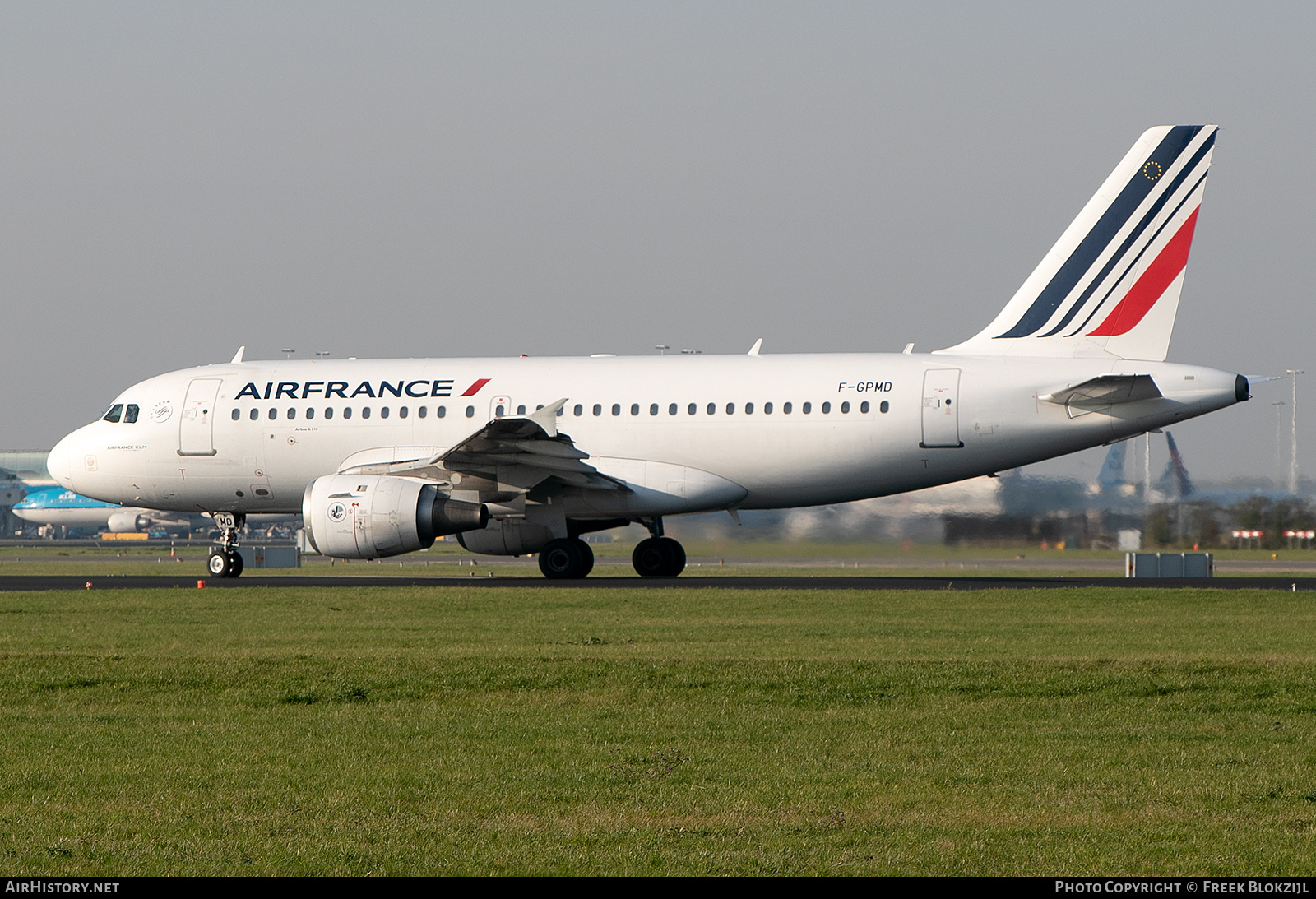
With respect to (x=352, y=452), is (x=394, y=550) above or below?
below

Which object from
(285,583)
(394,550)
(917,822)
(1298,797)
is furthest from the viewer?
(285,583)

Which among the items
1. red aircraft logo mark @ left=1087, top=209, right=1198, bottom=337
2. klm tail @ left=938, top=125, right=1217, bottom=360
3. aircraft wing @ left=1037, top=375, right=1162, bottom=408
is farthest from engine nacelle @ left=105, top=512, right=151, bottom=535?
aircraft wing @ left=1037, top=375, right=1162, bottom=408

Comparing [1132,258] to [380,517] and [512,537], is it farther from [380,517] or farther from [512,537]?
[380,517]

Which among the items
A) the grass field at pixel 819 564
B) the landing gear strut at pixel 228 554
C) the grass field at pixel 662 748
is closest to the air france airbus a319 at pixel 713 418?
the landing gear strut at pixel 228 554

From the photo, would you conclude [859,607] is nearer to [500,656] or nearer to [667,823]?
[500,656]

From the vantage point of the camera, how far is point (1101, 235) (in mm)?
26969

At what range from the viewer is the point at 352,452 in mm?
29344

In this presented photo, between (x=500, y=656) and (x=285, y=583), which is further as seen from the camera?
(x=285, y=583)

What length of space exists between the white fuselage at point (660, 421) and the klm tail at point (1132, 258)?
0.72 metres

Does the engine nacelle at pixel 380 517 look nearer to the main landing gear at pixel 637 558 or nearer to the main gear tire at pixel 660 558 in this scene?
the main landing gear at pixel 637 558

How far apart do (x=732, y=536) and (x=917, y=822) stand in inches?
1026

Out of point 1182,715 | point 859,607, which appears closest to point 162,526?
point 859,607

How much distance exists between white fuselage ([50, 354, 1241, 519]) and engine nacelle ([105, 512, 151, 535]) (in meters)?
67.9

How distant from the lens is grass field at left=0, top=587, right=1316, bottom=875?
6707 mm
